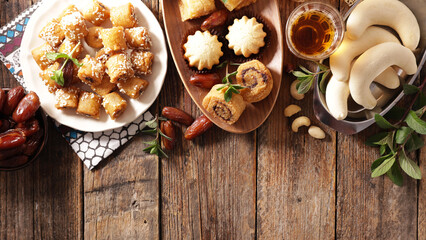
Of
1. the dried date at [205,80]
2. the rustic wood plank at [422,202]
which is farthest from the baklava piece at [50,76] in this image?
the rustic wood plank at [422,202]

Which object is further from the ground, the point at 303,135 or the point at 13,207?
the point at 303,135

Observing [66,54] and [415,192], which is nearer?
[66,54]

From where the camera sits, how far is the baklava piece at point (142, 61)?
6.08ft

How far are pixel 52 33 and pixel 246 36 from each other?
3.19 ft

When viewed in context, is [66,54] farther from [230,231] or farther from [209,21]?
[230,231]

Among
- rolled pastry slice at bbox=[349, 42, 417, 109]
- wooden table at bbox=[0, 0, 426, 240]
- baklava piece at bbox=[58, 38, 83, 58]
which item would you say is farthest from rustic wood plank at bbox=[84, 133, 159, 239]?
rolled pastry slice at bbox=[349, 42, 417, 109]

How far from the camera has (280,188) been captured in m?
2.04

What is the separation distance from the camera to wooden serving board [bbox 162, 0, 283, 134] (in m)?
1.88

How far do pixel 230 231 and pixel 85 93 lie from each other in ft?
3.54

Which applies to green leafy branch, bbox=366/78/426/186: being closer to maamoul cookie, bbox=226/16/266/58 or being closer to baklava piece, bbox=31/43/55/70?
maamoul cookie, bbox=226/16/266/58

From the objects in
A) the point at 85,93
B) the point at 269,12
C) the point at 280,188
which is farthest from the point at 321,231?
the point at 85,93

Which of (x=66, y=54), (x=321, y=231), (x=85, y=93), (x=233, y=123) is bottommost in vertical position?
(x=321, y=231)

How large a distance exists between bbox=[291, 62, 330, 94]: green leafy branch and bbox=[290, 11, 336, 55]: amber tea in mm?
86

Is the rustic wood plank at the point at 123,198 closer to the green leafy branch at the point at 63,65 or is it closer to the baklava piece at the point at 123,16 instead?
the green leafy branch at the point at 63,65
